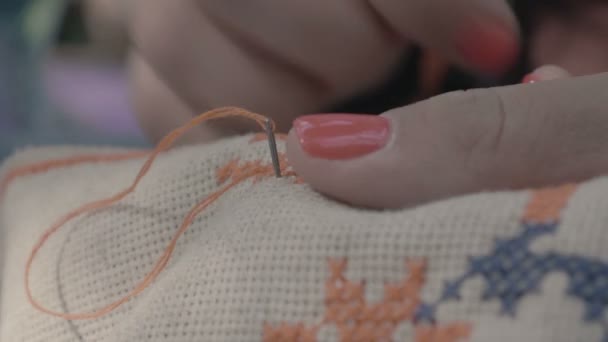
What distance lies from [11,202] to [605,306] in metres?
0.49

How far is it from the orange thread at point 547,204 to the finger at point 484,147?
3 cm

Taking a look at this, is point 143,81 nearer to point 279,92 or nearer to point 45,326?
point 279,92

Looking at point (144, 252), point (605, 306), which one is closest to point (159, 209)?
point (144, 252)

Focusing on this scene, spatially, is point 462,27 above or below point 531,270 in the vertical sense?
above

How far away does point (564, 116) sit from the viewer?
0.37 m

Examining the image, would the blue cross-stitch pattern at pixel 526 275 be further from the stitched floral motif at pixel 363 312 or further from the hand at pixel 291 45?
the hand at pixel 291 45

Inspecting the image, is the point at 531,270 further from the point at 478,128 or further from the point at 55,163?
the point at 55,163

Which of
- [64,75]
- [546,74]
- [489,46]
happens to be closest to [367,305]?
[546,74]

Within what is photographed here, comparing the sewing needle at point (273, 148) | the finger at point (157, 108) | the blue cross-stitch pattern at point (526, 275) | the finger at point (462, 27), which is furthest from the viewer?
the finger at point (157, 108)

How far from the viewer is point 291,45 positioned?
24.5 inches

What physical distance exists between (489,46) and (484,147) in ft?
0.90

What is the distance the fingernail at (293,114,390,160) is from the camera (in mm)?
381

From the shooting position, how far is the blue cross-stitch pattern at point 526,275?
295mm

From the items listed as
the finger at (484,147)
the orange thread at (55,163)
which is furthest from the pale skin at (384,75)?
the orange thread at (55,163)
